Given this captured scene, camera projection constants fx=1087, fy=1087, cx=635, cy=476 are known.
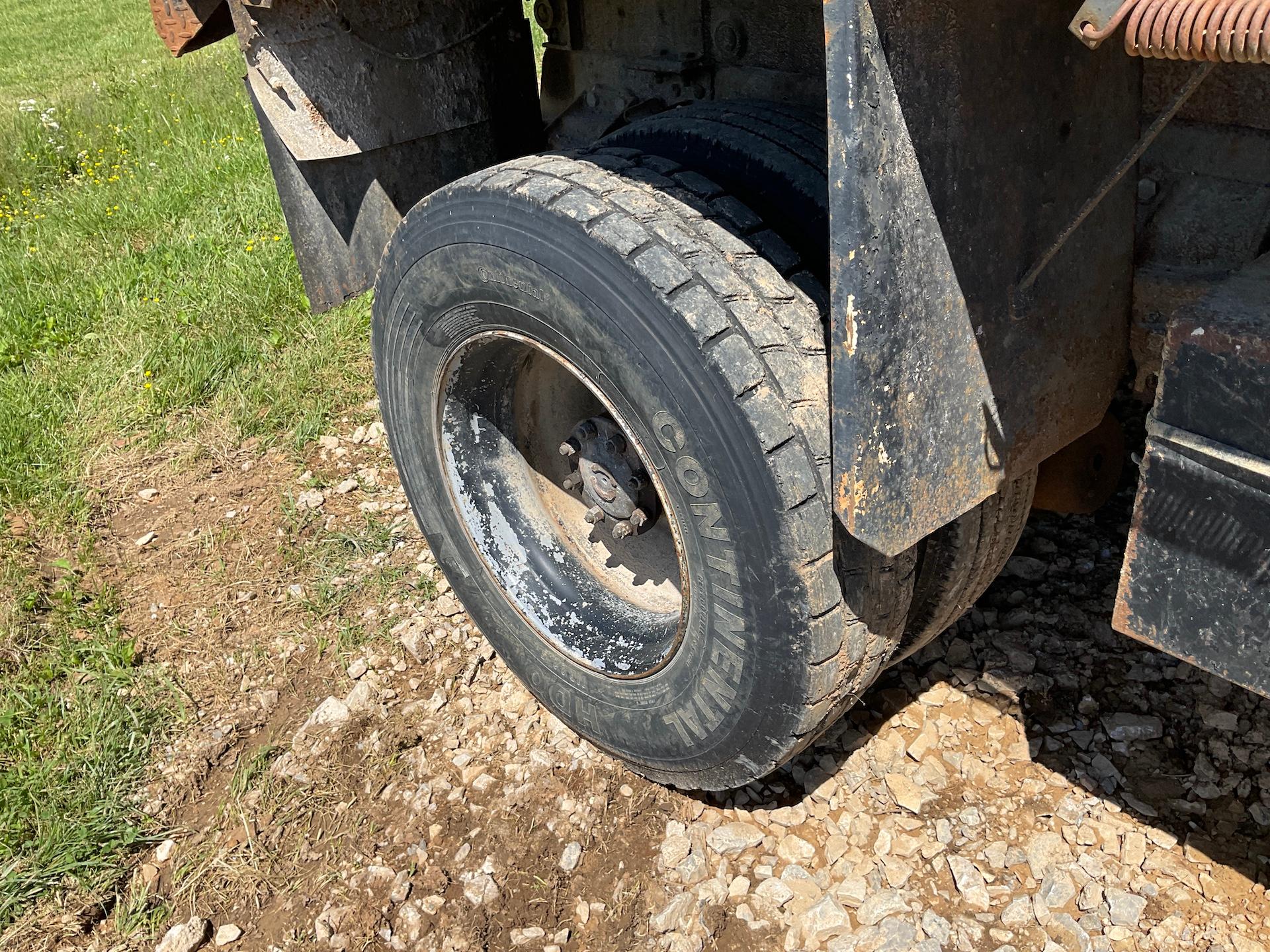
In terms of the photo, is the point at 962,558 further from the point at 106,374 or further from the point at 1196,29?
the point at 106,374

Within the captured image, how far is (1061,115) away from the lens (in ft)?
4.82

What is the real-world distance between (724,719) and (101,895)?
1.43 metres

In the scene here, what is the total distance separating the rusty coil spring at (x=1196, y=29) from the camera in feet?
3.26

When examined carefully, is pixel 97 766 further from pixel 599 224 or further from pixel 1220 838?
pixel 1220 838

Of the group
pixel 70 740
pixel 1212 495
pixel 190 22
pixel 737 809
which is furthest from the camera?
pixel 70 740

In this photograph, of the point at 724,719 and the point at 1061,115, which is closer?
the point at 1061,115

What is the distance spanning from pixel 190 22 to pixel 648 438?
1.47 metres

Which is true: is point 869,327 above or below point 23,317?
above

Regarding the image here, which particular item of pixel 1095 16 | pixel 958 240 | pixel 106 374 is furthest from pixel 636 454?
pixel 106 374

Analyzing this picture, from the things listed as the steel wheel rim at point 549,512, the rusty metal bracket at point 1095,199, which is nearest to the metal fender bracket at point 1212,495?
the rusty metal bracket at point 1095,199

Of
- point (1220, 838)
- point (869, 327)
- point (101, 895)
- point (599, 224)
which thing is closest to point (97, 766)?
point (101, 895)

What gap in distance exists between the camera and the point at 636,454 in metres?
2.26

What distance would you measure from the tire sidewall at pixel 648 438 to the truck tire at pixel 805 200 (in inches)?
11.4

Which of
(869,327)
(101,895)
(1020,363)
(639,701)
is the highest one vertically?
(869,327)
